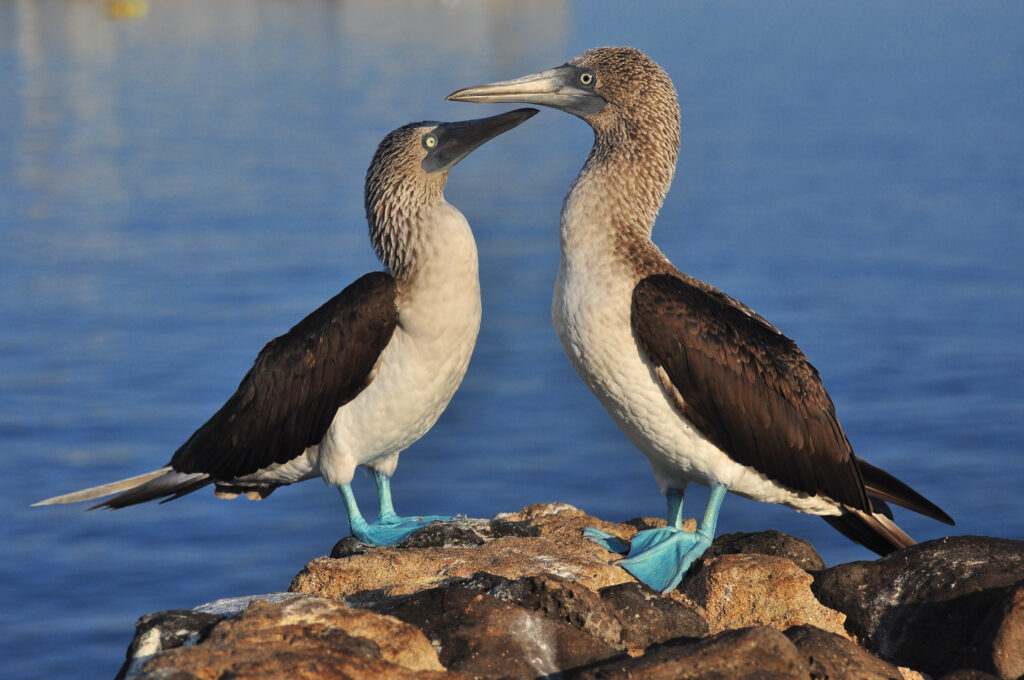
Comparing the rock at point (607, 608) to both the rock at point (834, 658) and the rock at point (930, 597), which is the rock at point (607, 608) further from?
the rock at point (930, 597)

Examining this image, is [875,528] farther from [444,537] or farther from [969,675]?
[444,537]

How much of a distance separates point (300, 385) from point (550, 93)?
197cm

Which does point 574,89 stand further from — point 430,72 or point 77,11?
point 77,11

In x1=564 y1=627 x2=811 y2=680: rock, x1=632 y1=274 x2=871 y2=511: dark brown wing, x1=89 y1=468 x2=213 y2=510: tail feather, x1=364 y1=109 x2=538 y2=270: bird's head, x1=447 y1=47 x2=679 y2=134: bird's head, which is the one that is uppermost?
x1=447 y1=47 x2=679 y2=134: bird's head

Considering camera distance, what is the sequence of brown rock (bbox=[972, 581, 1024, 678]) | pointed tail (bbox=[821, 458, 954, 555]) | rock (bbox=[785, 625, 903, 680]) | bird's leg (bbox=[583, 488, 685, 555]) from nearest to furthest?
1. rock (bbox=[785, 625, 903, 680])
2. brown rock (bbox=[972, 581, 1024, 678])
3. bird's leg (bbox=[583, 488, 685, 555])
4. pointed tail (bbox=[821, 458, 954, 555])

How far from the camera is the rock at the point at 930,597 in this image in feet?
17.6

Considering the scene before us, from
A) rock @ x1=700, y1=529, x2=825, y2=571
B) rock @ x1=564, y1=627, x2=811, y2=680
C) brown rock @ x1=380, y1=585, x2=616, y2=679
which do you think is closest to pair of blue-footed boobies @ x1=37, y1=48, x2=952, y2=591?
rock @ x1=700, y1=529, x2=825, y2=571

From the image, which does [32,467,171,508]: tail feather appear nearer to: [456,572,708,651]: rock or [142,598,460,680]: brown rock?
[456,572,708,651]: rock

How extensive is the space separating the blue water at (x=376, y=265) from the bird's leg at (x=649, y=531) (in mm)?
4454

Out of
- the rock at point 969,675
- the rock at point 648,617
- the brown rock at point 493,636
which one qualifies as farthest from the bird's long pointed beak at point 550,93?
the rock at point 969,675

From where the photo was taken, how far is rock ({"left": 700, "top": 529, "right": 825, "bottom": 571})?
6.13 meters

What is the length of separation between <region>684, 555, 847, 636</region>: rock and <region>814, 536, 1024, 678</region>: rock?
3.5 inches

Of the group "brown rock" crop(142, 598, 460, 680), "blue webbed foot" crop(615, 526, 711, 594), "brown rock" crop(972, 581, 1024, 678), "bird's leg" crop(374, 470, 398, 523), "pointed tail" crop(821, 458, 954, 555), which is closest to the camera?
"brown rock" crop(142, 598, 460, 680)

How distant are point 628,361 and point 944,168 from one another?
21.0 m
